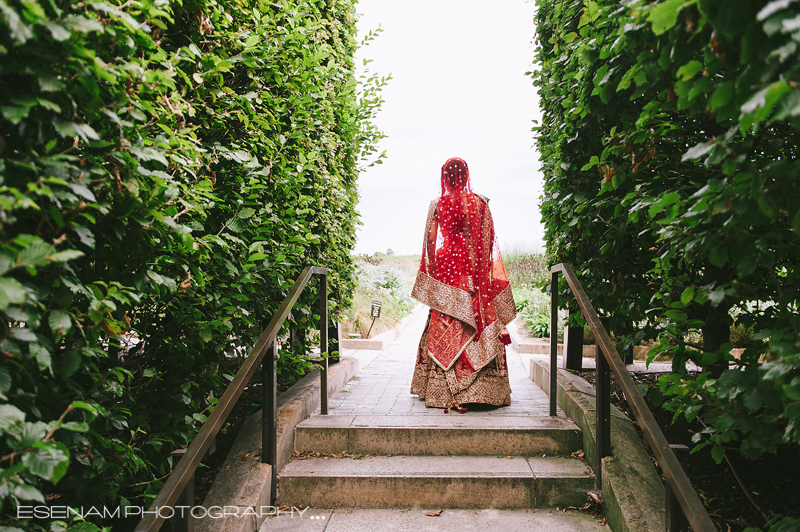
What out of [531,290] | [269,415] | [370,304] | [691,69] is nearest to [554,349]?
[269,415]

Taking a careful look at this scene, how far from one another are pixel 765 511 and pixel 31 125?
3310 millimetres

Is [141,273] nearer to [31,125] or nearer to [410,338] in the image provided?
[31,125]

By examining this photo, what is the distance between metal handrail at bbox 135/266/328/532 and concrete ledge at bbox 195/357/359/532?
0.36 feet

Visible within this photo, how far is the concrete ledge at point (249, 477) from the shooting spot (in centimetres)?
233

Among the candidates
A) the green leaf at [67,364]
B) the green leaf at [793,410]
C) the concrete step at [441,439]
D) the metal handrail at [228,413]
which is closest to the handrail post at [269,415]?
the metal handrail at [228,413]

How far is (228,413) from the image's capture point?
205cm

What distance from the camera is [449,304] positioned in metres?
4.05

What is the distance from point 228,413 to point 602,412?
194cm

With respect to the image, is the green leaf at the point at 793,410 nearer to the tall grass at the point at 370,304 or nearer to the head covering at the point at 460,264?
the head covering at the point at 460,264

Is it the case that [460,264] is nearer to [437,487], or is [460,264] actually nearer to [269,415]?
[437,487]

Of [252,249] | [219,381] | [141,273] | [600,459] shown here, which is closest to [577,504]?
[600,459]

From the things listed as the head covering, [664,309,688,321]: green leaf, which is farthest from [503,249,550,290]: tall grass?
[664,309,688,321]: green leaf

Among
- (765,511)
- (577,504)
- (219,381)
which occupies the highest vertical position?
(219,381)

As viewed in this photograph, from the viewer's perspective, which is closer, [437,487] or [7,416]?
[7,416]
